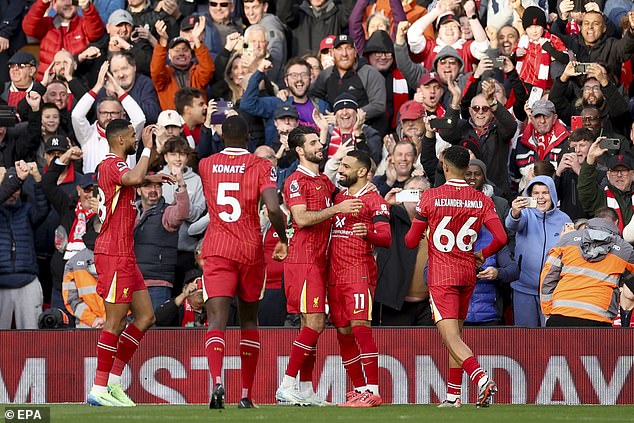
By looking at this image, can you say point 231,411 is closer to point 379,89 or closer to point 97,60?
point 379,89

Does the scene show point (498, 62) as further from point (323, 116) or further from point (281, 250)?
point (281, 250)

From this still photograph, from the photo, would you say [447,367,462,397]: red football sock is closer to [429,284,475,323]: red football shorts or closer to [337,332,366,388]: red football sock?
[429,284,475,323]: red football shorts

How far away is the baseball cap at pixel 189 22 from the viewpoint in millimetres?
18922

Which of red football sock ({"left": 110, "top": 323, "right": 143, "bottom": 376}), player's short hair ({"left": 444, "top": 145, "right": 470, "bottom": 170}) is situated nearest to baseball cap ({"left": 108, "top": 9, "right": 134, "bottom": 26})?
red football sock ({"left": 110, "top": 323, "right": 143, "bottom": 376})

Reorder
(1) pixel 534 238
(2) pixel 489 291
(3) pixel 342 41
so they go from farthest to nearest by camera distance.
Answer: (3) pixel 342 41 < (1) pixel 534 238 < (2) pixel 489 291

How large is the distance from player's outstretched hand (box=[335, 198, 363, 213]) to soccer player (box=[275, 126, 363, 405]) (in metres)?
0.02

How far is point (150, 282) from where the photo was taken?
1551 centimetres

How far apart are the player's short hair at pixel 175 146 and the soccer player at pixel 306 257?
3721 millimetres

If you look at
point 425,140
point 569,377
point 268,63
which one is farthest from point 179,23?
point 569,377

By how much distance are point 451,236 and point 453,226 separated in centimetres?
10

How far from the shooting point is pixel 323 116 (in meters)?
17.0

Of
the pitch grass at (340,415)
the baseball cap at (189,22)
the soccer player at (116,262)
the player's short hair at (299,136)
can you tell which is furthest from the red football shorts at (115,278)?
the baseball cap at (189,22)

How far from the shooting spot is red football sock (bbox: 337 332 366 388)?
12.9 m

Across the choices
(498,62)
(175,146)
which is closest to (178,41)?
(175,146)
